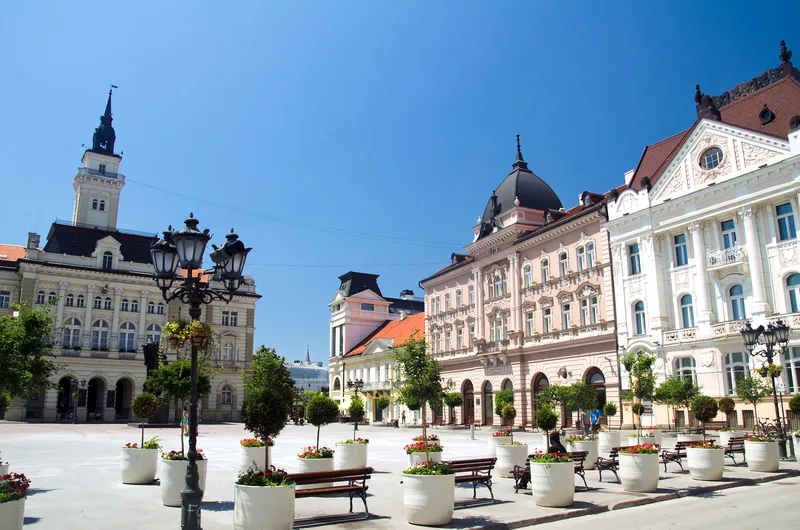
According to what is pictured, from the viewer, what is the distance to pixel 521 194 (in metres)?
47.4

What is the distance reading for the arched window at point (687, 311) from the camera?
33312 millimetres

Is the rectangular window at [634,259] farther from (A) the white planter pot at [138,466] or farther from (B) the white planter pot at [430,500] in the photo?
(A) the white planter pot at [138,466]

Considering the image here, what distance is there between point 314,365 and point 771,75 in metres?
141

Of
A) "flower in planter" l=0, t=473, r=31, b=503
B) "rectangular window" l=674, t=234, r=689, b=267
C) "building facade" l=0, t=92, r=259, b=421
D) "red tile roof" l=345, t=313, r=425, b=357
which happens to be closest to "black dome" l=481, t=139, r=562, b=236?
"rectangular window" l=674, t=234, r=689, b=267

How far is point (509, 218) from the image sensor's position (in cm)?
4716

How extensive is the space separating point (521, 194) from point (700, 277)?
1740cm

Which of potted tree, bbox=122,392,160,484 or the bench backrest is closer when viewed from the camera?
the bench backrest

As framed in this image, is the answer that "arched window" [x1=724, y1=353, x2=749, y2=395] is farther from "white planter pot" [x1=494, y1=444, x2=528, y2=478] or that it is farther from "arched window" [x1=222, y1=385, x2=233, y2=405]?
"arched window" [x1=222, y1=385, x2=233, y2=405]

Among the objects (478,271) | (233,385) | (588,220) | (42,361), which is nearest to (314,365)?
(233,385)

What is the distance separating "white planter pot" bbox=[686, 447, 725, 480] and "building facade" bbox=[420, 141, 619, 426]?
69.5 feet

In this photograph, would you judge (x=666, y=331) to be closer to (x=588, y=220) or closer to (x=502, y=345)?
(x=588, y=220)

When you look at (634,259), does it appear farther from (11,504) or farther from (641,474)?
(11,504)

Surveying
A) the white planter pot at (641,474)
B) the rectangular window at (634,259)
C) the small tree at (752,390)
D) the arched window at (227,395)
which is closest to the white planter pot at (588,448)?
the white planter pot at (641,474)

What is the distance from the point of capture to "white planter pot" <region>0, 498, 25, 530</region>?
323 inches
